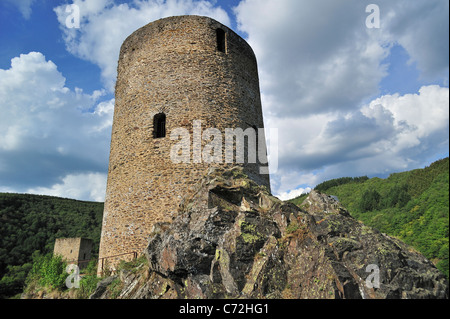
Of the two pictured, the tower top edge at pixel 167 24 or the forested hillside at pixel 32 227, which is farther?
the forested hillside at pixel 32 227

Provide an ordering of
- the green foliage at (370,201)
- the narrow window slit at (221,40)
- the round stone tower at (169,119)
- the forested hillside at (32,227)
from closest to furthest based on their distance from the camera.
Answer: the round stone tower at (169,119)
the narrow window slit at (221,40)
the green foliage at (370,201)
the forested hillside at (32,227)

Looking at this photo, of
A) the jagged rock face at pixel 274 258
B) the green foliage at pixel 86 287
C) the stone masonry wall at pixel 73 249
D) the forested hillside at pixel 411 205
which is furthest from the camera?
the stone masonry wall at pixel 73 249

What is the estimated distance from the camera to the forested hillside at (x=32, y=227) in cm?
3581

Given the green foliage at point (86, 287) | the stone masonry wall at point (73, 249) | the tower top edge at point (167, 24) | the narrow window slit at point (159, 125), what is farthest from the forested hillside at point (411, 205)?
the stone masonry wall at point (73, 249)

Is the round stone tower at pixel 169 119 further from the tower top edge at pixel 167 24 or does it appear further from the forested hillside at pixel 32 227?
the forested hillside at pixel 32 227

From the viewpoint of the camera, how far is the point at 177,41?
417 inches

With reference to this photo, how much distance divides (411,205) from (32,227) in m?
45.1

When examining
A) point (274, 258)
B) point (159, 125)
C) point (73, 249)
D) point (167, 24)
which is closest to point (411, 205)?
point (274, 258)

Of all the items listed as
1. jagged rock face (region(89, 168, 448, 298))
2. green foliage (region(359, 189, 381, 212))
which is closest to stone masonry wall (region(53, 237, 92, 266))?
jagged rock face (region(89, 168, 448, 298))

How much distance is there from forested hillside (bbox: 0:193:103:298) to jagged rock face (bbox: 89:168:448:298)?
35539mm

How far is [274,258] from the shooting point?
5641mm

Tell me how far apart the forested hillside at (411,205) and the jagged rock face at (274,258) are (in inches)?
43.1
